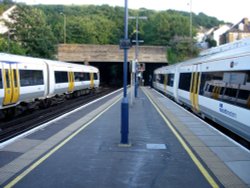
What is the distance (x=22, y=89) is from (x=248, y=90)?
13.9 meters

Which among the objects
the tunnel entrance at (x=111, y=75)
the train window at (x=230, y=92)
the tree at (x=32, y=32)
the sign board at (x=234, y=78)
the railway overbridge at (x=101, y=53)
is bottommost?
the tunnel entrance at (x=111, y=75)

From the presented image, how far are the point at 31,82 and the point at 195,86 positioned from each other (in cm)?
908

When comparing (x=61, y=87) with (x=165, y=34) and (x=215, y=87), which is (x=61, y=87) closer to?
(x=215, y=87)

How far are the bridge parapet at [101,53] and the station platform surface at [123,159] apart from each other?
55.3 meters

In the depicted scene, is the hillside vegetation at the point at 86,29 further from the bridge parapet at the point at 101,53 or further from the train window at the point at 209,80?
the train window at the point at 209,80

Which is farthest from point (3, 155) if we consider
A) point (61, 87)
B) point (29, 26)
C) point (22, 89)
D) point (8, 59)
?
point (29, 26)

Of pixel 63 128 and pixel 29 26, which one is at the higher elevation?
pixel 29 26

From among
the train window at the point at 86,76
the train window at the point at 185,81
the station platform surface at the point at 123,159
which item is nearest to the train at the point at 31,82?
the station platform surface at the point at 123,159

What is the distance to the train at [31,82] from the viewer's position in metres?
20.8

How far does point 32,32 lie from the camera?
206 ft

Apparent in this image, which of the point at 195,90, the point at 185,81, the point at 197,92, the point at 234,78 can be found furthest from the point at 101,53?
the point at 234,78

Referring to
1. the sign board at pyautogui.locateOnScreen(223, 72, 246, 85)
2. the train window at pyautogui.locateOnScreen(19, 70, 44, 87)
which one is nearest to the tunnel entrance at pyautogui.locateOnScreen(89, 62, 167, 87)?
the train window at pyautogui.locateOnScreen(19, 70, 44, 87)

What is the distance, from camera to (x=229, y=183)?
8453 mm

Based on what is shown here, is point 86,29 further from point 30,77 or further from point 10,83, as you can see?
point 10,83
